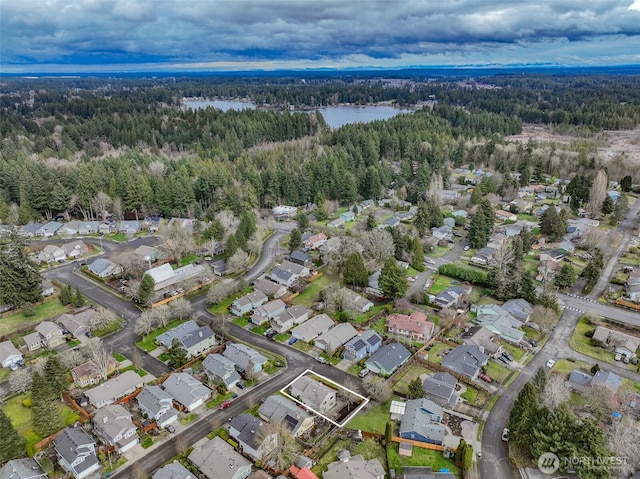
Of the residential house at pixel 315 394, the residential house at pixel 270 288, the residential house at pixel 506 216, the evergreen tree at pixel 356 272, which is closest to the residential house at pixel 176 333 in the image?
the residential house at pixel 270 288

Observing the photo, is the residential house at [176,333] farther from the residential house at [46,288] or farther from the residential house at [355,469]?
the residential house at [355,469]

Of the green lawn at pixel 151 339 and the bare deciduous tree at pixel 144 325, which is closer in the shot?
the green lawn at pixel 151 339

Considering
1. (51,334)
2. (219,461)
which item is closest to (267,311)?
(219,461)

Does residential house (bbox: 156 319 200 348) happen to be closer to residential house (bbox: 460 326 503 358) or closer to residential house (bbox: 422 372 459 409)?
residential house (bbox: 422 372 459 409)

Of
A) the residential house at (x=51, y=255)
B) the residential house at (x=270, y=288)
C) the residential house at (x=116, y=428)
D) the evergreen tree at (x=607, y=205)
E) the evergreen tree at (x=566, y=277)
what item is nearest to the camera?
the residential house at (x=116, y=428)

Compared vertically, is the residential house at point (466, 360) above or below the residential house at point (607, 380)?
below

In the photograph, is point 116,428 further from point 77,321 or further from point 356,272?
point 356,272
